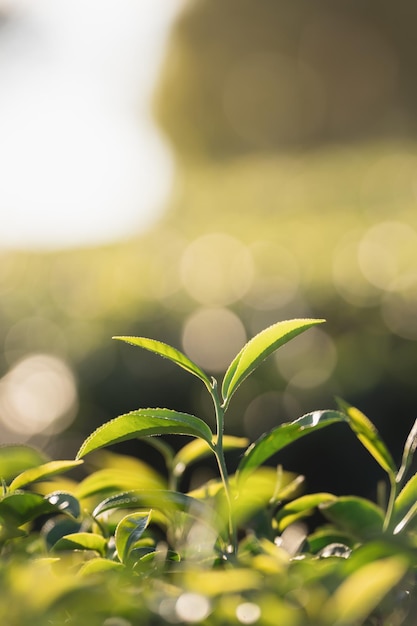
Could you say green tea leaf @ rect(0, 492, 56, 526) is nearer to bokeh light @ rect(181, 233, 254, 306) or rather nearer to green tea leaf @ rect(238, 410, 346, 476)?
green tea leaf @ rect(238, 410, 346, 476)

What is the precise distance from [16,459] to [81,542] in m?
0.12

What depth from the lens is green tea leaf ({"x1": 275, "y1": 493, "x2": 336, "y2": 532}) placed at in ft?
2.44

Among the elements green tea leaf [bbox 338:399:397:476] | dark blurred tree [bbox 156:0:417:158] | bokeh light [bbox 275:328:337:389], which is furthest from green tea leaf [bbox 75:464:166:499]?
dark blurred tree [bbox 156:0:417:158]

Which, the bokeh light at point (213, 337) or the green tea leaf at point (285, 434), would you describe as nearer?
the green tea leaf at point (285, 434)

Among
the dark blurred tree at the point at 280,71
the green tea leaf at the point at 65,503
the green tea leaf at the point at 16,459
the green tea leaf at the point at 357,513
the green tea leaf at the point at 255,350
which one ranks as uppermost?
the dark blurred tree at the point at 280,71

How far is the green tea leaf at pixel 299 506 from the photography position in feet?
2.44

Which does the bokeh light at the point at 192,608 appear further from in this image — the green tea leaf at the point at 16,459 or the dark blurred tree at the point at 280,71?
the dark blurred tree at the point at 280,71

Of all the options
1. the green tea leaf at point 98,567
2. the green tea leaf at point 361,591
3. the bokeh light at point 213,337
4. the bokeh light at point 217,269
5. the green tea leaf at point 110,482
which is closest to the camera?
the green tea leaf at point 361,591

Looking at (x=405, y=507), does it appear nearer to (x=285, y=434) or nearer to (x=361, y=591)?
(x=285, y=434)

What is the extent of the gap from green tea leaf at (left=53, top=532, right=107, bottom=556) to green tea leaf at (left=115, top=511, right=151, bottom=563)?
0.05 metres

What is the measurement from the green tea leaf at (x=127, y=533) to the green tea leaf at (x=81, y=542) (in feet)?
0.17

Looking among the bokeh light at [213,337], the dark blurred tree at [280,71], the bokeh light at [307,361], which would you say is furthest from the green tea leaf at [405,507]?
the dark blurred tree at [280,71]

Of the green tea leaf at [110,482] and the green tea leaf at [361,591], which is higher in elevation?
the green tea leaf at [361,591]

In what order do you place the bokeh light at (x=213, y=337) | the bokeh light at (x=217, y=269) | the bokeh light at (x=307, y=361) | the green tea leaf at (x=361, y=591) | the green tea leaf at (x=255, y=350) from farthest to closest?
the bokeh light at (x=217, y=269) < the bokeh light at (x=213, y=337) < the bokeh light at (x=307, y=361) < the green tea leaf at (x=255, y=350) < the green tea leaf at (x=361, y=591)
